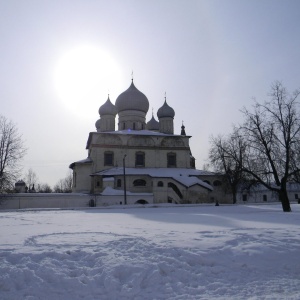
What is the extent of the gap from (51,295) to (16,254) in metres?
1.65

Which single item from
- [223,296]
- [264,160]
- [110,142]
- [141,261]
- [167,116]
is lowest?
[223,296]

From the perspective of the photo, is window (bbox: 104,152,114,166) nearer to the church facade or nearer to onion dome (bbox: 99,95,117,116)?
the church facade

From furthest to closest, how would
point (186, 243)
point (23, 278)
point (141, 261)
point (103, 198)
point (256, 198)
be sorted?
point (256, 198) < point (103, 198) < point (186, 243) < point (141, 261) < point (23, 278)

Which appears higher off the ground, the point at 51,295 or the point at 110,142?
the point at 110,142

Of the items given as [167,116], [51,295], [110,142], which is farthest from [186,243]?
[167,116]

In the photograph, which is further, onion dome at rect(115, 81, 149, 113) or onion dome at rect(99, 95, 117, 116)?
onion dome at rect(99, 95, 117, 116)

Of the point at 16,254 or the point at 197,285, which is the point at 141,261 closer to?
the point at 197,285

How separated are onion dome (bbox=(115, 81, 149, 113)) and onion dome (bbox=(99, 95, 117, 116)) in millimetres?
771

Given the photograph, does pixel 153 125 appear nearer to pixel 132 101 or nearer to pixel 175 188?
pixel 132 101

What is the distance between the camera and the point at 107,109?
50.6 metres

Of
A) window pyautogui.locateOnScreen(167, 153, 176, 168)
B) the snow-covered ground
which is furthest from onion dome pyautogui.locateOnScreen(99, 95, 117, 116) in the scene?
the snow-covered ground

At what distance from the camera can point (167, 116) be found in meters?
52.2

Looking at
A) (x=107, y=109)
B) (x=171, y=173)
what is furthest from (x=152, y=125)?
(x=171, y=173)

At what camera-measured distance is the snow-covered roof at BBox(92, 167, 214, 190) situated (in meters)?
42.8
